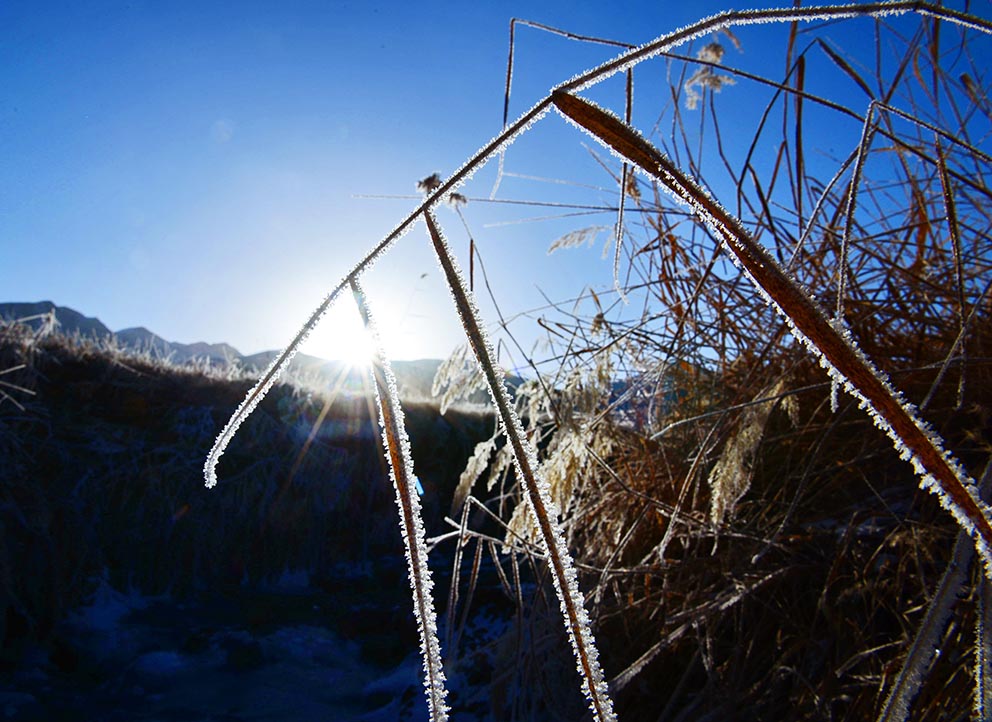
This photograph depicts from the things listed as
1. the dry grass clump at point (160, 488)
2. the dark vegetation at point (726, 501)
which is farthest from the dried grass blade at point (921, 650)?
the dry grass clump at point (160, 488)

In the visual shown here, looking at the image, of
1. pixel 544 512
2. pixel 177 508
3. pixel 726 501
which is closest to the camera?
pixel 544 512

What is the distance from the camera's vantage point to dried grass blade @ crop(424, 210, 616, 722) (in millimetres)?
154

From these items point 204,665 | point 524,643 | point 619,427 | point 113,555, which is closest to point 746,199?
point 619,427

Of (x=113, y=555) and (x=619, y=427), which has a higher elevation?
(x=619, y=427)

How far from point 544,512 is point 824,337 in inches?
3.4

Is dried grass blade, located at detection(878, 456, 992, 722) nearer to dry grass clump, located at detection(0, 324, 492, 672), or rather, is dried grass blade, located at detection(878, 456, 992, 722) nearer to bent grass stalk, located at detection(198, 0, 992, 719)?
bent grass stalk, located at detection(198, 0, 992, 719)

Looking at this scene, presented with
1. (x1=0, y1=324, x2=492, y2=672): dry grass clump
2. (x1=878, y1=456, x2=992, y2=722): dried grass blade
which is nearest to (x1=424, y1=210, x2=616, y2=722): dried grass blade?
(x1=878, y1=456, x2=992, y2=722): dried grass blade

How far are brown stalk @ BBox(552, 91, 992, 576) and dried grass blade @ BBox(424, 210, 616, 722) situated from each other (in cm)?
6

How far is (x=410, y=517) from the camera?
179mm

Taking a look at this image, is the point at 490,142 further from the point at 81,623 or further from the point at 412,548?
the point at 81,623

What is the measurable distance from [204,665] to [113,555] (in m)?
0.48

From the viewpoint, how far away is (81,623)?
58.9 inches

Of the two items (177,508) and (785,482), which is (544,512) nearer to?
(785,482)

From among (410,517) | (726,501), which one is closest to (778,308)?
(410,517)
